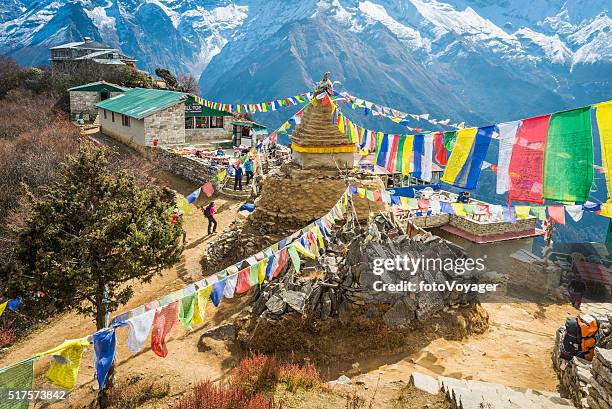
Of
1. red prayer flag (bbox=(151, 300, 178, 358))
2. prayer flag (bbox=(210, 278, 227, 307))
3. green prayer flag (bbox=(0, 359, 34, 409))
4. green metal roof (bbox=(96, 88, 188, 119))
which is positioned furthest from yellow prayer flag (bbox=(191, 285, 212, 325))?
green metal roof (bbox=(96, 88, 188, 119))

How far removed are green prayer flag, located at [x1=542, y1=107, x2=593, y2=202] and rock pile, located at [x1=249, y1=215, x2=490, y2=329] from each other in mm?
3528

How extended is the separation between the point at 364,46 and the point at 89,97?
9287 cm

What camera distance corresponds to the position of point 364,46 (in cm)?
11969

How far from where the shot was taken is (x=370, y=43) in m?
122

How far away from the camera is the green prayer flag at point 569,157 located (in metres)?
7.68

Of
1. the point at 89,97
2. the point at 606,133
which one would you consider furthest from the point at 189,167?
the point at 606,133

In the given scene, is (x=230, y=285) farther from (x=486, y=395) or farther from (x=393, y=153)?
(x=393, y=153)

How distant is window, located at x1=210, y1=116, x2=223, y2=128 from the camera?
3488cm

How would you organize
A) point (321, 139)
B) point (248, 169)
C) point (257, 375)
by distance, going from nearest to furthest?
point (257, 375) < point (321, 139) < point (248, 169)

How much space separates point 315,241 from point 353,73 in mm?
99824

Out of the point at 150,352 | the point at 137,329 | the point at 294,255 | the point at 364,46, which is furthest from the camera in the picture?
the point at 364,46

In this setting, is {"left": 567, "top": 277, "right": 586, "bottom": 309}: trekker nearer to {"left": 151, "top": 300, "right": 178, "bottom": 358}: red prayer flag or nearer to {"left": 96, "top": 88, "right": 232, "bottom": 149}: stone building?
{"left": 151, "top": 300, "right": 178, "bottom": 358}: red prayer flag

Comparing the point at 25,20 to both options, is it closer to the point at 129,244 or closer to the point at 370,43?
the point at 370,43

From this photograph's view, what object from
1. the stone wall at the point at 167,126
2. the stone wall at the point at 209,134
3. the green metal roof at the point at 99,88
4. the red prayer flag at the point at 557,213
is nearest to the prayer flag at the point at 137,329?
the red prayer flag at the point at 557,213
